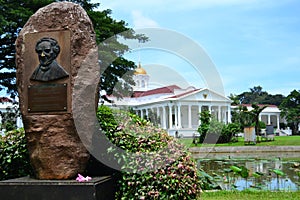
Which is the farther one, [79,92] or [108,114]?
[108,114]

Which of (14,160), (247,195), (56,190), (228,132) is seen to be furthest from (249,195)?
(228,132)

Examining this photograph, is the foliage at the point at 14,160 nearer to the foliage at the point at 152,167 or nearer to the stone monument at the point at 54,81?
the stone monument at the point at 54,81

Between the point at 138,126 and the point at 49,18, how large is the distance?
1.77 metres

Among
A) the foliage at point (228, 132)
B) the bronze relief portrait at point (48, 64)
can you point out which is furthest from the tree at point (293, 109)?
the bronze relief portrait at point (48, 64)

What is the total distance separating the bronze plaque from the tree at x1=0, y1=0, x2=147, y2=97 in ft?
28.4

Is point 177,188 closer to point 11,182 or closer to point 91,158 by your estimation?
point 91,158

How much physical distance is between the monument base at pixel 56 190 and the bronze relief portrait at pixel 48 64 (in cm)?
124

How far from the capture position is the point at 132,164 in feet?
13.7

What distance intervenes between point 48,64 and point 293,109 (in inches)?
1578

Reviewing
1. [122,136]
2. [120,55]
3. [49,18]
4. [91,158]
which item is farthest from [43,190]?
→ [120,55]

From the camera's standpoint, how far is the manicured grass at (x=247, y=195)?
213 inches

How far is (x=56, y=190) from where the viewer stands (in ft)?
13.1

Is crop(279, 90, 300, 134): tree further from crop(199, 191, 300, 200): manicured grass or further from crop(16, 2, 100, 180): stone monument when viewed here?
crop(16, 2, 100, 180): stone monument

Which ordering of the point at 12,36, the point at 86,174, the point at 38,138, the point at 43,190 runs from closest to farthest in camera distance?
the point at 43,190 → the point at 38,138 → the point at 86,174 → the point at 12,36
